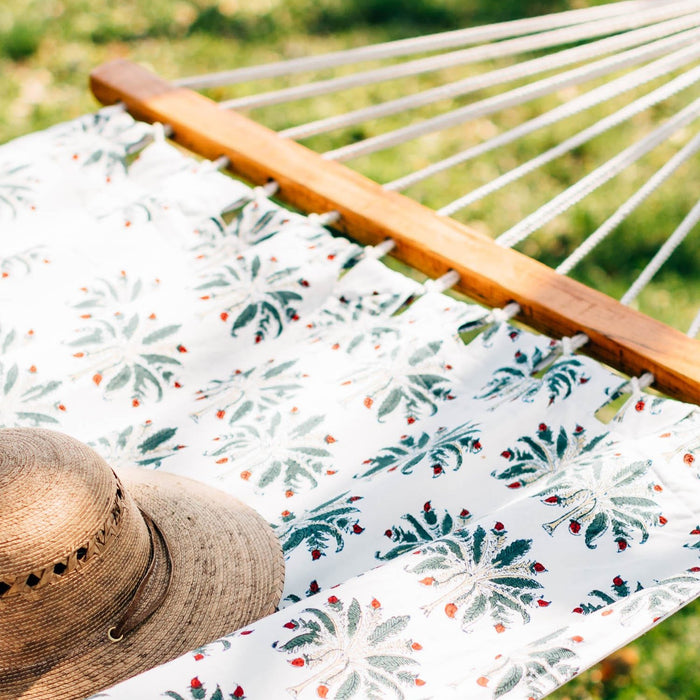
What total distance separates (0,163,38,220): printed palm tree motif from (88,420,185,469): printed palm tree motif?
0.45 meters

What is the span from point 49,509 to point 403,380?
500mm

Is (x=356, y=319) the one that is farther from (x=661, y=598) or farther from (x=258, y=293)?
(x=661, y=598)

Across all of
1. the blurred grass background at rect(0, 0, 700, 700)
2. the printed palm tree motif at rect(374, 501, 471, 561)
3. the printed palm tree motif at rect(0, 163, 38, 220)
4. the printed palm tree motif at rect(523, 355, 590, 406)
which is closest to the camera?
the printed palm tree motif at rect(374, 501, 471, 561)

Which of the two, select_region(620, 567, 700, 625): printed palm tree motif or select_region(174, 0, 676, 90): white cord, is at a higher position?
select_region(174, 0, 676, 90): white cord

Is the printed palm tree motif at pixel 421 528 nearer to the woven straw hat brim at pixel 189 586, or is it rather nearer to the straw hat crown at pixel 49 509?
the woven straw hat brim at pixel 189 586

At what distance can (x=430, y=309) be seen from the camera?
114 cm

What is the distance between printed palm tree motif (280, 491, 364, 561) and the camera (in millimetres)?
884

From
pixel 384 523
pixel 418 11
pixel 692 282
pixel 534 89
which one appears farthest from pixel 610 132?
pixel 384 523

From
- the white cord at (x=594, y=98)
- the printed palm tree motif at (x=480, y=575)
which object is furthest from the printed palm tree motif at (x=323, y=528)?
the white cord at (x=594, y=98)

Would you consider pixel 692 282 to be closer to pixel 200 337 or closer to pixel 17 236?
pixel 200 337

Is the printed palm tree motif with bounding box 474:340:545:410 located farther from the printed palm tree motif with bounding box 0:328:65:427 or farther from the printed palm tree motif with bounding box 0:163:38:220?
the printed palm tree motif with bounding box 0:163:38:220

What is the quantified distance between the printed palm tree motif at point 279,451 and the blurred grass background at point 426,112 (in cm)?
71

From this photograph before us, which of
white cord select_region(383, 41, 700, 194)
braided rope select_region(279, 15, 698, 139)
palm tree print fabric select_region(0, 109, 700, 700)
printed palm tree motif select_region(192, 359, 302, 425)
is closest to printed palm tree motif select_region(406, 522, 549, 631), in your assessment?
palm tree print fabric select_region(0, 109, 700, 700)

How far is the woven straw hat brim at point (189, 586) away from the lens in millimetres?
719
